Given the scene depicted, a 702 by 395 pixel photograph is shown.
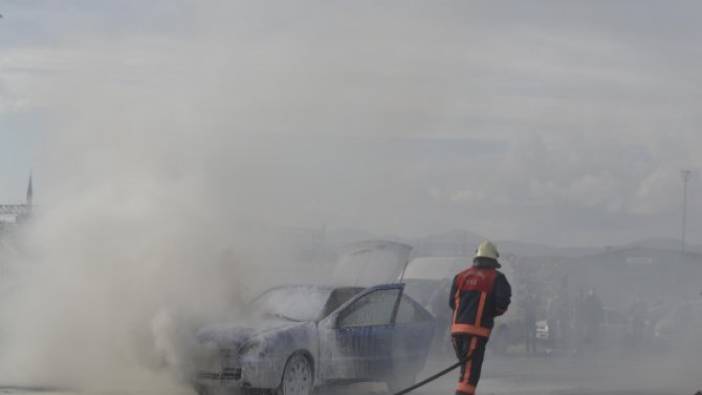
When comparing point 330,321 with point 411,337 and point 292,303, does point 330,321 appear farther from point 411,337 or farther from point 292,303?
point 411,337

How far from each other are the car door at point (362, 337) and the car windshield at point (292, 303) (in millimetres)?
325

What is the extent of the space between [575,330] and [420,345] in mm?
10246

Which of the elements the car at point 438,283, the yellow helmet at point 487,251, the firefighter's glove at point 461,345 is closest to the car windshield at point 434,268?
the car at point 438,283

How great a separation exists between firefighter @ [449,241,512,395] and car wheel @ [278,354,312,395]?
219 centimetres

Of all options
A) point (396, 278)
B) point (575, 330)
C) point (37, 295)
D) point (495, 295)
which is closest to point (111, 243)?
point (37, 295)

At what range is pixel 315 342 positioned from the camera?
13.9 metres

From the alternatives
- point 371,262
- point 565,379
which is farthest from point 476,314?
point 371,262

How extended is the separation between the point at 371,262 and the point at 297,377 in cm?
847

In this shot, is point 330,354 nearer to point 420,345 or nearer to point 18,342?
point 420,345

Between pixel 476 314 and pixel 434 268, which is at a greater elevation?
pixel 434 268

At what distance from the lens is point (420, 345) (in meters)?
15.6

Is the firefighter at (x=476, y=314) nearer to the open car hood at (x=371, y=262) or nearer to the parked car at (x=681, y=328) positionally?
the open car hood at (x=371, y=262)

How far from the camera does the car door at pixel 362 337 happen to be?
14141 millimetres

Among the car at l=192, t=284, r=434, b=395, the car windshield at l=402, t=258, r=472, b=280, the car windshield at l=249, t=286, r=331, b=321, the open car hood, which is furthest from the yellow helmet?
the car windshield at l=402, t=258, r=472, b=280
